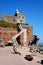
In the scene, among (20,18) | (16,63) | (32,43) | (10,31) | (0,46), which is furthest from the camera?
(20,18)

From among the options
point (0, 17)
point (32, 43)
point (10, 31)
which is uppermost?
point (0, 17)

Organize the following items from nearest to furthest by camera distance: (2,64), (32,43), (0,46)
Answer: (2,64), (0,46), (32,43)

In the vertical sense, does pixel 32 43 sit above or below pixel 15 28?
below

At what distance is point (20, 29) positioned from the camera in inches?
2435

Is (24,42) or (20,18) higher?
(20,18)

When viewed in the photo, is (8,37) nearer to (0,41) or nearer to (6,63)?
(0,41)

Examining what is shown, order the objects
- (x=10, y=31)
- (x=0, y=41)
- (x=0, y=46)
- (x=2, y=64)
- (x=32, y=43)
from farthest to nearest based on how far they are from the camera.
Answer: (x=32, y=43)
(x=10, y=31)
(x=0, y=41)
(x=0, y=46)
(x=2, y=64)

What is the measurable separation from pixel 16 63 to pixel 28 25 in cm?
3736

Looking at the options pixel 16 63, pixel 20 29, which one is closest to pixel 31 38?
pixel 20 29

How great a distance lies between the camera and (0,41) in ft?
183

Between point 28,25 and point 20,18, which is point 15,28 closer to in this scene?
point 28,25

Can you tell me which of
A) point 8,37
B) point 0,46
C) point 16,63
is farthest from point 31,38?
point 16,63

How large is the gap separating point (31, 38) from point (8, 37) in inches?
402

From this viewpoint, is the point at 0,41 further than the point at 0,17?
No
